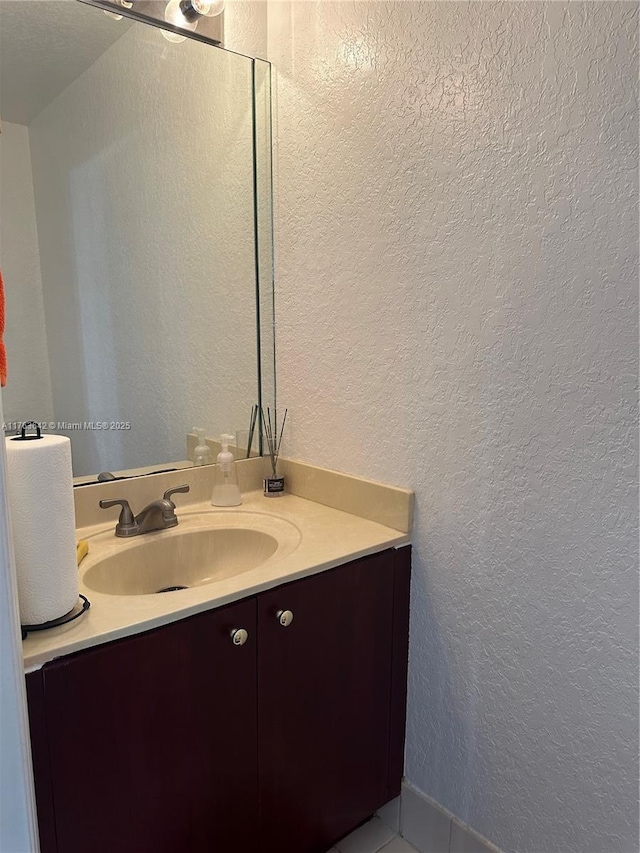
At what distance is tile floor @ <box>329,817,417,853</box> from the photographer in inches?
53.1

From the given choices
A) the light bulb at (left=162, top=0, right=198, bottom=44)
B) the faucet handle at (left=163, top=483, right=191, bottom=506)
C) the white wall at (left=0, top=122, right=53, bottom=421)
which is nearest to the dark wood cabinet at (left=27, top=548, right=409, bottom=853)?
the faucet handle at (left=163, top=483, right=191, bottom=506)

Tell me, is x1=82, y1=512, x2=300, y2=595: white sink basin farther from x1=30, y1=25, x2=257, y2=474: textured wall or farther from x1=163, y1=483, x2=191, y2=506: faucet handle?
x1=30, y1=25, x2=257, y2=474: textured wall

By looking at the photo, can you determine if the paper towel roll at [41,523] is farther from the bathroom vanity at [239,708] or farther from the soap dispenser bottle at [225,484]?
the soap dispenser bottle at [225,484]

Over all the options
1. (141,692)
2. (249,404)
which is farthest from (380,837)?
(249,404)

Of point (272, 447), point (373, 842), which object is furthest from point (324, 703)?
point (272, 447)

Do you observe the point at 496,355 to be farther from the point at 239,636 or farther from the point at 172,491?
the point at 172,491

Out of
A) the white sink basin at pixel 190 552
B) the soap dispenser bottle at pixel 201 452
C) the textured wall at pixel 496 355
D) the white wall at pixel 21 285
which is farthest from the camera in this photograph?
the soap dispenser bottle at pixel 201 452

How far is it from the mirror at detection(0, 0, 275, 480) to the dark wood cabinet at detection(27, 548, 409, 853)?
63 cm

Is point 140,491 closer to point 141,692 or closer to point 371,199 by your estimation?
point 141,692

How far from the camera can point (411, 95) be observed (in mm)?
1179

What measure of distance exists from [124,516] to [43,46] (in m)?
1.15

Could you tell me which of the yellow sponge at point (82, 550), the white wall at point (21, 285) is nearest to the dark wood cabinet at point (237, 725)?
the yellow sponge at point (82, 550)

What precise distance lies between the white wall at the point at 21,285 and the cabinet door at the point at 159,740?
0.73m

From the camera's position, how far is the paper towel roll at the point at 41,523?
77 cm
